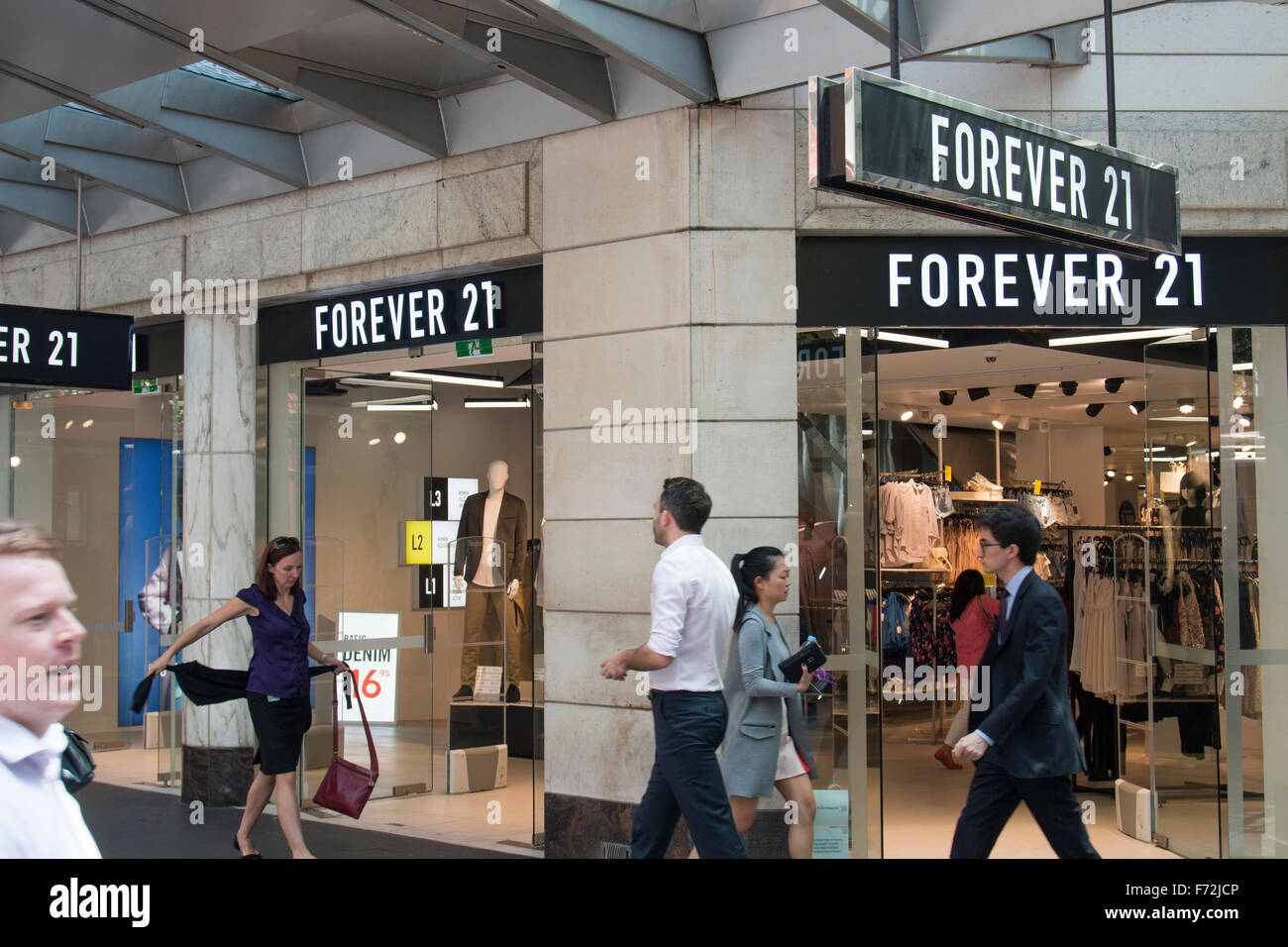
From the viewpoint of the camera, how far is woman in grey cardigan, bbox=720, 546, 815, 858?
5164 millimetres

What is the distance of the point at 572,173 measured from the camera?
6715mm

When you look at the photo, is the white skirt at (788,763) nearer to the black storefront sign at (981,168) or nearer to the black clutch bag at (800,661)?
the black clutch bag at (800,661)

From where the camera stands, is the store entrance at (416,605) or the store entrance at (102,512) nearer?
the store entrance at (416,605)

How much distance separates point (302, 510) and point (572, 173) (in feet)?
11.1

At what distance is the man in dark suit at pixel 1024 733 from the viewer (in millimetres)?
4551

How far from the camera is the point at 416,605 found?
9461 mm

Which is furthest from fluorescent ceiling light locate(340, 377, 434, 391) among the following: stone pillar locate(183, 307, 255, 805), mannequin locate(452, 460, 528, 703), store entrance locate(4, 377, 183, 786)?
store entrance locate(4, 377, 183, 786)

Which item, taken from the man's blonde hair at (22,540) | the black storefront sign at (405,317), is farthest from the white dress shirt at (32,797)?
the black storefront sign at (405,317)

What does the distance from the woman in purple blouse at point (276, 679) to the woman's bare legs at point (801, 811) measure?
2584 mm

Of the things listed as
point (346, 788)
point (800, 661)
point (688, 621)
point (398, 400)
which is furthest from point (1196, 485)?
point (398, 400)

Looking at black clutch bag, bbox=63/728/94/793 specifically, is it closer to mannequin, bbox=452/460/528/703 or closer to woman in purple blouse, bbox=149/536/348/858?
woman in purple blouse, bbox=149/536/348/858
